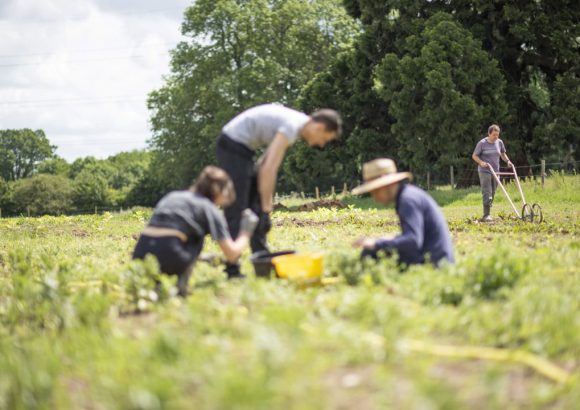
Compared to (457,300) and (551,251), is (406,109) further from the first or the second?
(457,300)

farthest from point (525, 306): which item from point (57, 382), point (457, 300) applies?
point (57, 382)

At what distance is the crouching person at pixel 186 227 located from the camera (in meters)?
5.55

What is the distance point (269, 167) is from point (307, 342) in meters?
Result: 3.05

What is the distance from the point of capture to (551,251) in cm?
784

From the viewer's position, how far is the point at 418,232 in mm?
5793

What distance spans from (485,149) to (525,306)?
1054 cm

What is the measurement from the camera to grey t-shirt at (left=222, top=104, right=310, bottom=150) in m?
6.47

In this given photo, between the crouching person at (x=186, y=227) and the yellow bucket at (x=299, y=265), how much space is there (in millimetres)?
504

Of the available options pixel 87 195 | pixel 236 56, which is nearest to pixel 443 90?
pixel 236 56

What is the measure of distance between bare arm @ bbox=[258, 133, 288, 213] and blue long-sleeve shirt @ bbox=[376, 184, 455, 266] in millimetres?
1150

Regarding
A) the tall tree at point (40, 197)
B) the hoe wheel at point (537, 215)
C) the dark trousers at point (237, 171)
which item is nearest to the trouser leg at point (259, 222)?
the dark trousers at point (237, 171)

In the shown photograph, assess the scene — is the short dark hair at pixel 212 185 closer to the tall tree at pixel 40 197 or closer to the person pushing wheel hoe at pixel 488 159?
the person pushing wheel hoe at pixel 488 159

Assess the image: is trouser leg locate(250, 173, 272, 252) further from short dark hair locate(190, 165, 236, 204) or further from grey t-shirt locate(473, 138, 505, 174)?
grey t-shirt locate(473, 138, 505, 174)

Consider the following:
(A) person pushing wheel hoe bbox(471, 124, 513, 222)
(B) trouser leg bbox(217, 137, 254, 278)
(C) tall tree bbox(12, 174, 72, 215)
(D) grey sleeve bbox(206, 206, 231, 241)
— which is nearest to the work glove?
(B) trouser leg bbox(217, 137, 254, 278)
